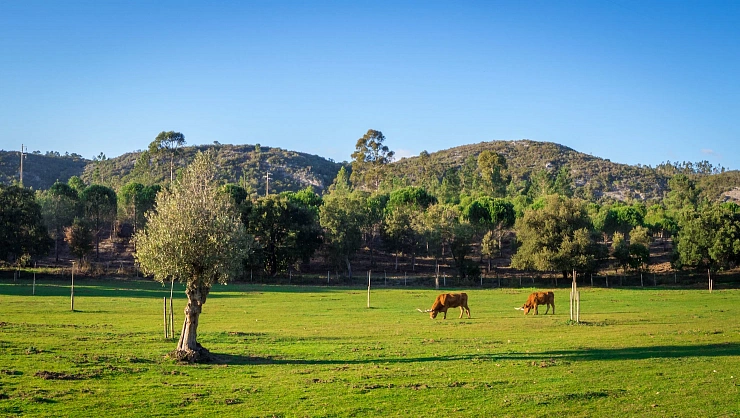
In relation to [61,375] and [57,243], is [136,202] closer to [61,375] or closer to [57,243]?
[57,243]

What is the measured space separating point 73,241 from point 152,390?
79.9 meters

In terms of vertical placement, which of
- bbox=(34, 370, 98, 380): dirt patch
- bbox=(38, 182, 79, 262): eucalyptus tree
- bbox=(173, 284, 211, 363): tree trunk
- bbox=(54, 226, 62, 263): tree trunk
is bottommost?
bbox=(34, 370, 98, 380): dirt patch

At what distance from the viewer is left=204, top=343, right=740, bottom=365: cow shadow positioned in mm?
23922

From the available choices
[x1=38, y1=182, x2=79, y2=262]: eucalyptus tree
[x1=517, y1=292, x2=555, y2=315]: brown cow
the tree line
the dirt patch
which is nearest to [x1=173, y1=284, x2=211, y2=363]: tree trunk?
the dirt patch

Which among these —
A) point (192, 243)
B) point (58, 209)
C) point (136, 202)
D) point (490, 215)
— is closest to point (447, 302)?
point (192, 243)

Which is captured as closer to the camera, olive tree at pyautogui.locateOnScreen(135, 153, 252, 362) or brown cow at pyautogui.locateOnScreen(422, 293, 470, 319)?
olive tree at pyautogui.locateOnScreen(135, 153, 252, 362)

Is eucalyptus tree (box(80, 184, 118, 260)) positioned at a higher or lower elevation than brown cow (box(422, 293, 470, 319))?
higher

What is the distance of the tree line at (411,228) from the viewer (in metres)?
84.7

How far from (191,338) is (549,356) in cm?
1346

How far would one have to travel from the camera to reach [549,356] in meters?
24.9

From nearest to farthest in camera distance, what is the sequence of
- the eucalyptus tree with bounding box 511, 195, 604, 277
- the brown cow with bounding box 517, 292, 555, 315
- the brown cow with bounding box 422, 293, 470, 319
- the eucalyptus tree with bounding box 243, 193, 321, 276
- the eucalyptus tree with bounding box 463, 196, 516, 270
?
the brown cow with bounding box 422, 293, 470, 319 < the brown cow with bounding box 517, 292, 555, 315 < the eucalyptus tree with bounding box 511, 195, 604, 277 < the eucalyptus tree with bounding box 243, 193, 321, 276 < the eucalyptus tree with bounding box 463, 196, 516, 270

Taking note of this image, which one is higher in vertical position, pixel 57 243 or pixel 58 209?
pixel 58 209

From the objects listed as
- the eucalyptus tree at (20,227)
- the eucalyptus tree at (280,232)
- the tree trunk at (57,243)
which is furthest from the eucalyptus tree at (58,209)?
the eucalyptus tree at (280,232)

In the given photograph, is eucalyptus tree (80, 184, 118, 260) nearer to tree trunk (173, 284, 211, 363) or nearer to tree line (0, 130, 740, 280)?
tree line (0, 130, 740, 280)
